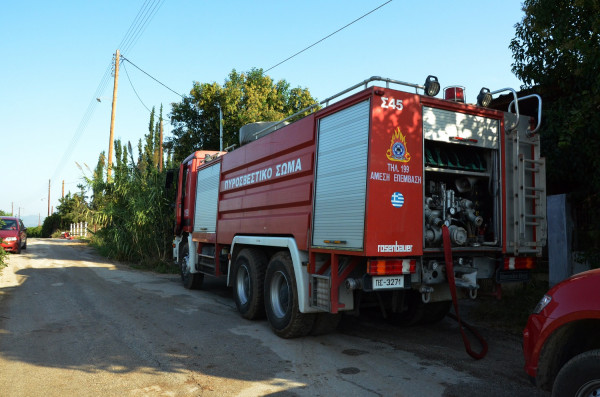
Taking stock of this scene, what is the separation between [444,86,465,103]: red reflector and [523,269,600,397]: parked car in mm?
2974

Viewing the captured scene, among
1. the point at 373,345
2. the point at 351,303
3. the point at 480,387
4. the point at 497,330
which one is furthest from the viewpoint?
the point at 497,330

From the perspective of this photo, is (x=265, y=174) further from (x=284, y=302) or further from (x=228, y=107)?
(x=228, y=107)

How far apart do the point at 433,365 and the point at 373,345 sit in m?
1.00

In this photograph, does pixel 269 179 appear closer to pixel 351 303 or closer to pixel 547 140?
pixel 351 303

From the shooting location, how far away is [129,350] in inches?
214

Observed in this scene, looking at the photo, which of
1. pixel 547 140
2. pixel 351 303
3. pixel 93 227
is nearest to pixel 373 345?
pixel 351 303

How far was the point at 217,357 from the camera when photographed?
514 centimetres

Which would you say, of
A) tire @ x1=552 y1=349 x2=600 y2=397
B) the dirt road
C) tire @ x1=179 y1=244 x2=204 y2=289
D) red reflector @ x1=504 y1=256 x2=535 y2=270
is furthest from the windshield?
tire @ x1=552 y1=349 x2=600 y2=397

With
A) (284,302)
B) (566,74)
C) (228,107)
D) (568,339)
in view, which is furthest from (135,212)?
(568,339)

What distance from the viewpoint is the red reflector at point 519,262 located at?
557 cm

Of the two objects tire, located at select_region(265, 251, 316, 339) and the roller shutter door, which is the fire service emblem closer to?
the roller shutter door

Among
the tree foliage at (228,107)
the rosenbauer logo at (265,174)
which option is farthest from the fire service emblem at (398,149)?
the tree foliage at (228,107)

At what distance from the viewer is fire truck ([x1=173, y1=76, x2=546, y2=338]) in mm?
4793

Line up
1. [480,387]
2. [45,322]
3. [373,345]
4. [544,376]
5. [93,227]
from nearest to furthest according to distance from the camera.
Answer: [544,376] → [480,387] → [373,345] → [45,322] → [93,227]
